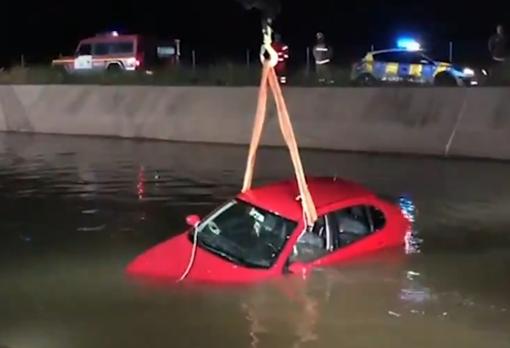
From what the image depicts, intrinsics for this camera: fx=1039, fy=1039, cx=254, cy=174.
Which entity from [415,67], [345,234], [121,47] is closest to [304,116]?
[415,67]

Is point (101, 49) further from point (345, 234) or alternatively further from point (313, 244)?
point (313, 244)

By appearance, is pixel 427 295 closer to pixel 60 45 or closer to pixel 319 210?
pixel 319 210

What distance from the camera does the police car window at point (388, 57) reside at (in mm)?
28422

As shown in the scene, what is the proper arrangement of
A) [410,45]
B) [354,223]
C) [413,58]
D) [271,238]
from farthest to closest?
1. [410,45]
2. [413,58]
3. [354,223]
4. [271,238]

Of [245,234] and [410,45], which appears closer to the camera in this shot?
[245,234]

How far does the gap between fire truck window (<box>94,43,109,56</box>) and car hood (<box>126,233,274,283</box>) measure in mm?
28520

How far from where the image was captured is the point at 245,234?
10.7 meters

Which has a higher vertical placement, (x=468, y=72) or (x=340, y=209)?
(x=340, y=209)

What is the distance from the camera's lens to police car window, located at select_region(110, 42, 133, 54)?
38438mm

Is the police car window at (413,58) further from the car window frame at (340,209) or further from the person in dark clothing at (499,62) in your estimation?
the car window frame at (340,209)

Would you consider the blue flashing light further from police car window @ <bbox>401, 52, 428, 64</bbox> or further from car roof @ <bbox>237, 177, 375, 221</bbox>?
car roof @ <bbox>237, 177, 375, 221</bbox>

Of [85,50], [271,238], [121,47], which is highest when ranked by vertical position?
[271,238]

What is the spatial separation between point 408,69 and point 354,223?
17.5 meters

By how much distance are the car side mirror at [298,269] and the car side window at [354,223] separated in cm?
50
